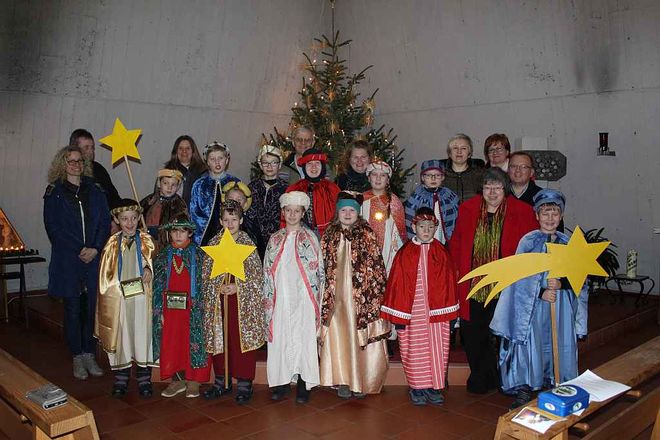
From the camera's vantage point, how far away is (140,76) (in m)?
7.80

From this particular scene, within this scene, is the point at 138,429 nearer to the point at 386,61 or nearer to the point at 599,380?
the point at 599,380

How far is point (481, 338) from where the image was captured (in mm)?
4320

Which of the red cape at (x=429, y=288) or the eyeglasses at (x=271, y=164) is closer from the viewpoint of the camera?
the red cape at (x=429, y=288)

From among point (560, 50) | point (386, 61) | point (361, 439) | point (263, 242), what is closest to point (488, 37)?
point (560, 50)

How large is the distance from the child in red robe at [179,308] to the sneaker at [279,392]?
0.49 meters

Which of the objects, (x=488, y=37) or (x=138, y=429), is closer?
(x=138, y=429)

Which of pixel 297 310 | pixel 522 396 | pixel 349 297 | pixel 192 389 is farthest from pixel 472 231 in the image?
pixel 192 389

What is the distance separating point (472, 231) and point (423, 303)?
2.06 feet

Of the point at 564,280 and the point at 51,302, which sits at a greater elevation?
the point at 564,280

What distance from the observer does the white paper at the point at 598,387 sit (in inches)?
98.4

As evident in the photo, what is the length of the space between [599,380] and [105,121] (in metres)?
6.75

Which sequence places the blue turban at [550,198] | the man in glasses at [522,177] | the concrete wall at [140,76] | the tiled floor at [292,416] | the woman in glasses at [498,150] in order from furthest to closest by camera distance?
Answer: the concrete wall at [140,76], the woman in glasses at [498,150], the man in glasses at [522,177], the blue turban at [550,198], the tiled floor at [292,416]

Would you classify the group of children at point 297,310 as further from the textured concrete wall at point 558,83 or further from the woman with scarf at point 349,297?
the textured concrete wall at point 558,83

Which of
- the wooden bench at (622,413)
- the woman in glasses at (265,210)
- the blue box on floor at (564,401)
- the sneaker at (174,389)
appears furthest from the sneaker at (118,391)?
the blue box on floor at (564,401)
